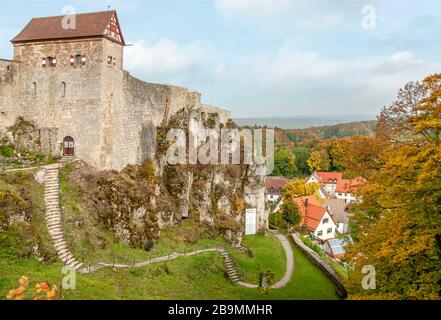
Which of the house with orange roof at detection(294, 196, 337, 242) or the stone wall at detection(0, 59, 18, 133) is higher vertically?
the stone wall at detection(0, 59, 18, 133)

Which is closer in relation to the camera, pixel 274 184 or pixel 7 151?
pixel 7 151

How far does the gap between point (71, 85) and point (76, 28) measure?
3773 mm

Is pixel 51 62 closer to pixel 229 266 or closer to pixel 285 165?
pixel 229 266

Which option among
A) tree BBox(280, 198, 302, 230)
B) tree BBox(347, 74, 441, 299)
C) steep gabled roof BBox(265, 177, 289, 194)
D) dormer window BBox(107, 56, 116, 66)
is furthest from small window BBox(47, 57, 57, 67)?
steep gabled roof BBox(265, 177, 289, 194)

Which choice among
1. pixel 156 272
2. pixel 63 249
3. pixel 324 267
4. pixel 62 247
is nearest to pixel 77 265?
pixel 63 249

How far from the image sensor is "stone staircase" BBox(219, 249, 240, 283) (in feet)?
92.5

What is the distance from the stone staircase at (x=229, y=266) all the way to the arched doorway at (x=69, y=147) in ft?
41.6

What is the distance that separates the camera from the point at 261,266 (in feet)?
107

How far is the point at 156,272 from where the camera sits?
22.9m

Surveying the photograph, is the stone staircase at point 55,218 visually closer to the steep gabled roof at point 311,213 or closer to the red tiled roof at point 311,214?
the steep gabled roof at point 311,213

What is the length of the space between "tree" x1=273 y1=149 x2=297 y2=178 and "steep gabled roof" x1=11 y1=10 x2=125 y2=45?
3516 inches

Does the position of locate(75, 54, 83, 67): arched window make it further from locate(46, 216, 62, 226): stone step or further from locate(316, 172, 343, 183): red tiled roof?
locate(316, 172, 343, 183): red tiled roof

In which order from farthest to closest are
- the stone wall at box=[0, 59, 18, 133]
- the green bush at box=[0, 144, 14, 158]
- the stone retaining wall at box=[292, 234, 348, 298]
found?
the stone retaining wall at box=[292, 234, 348, 298]
the stone wall at box=[0, 59, 18, 133]
the green bush at box=[0, 144, 14, 158]
